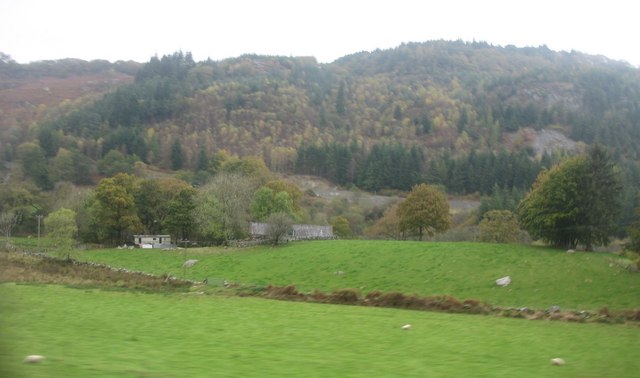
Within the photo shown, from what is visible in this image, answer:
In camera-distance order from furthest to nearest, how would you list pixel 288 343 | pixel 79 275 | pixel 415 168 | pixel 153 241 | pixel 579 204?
pixel 415 168 → pixel 153 241 → pixel 579 204 → pixel 79 275 → pixel 288 343

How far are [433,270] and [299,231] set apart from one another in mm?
37920

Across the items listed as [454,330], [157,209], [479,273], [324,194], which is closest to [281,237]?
[479,273]

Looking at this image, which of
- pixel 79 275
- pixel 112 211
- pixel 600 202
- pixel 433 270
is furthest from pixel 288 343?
pixel 112 211

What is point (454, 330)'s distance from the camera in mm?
18094

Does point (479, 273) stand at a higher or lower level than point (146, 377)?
lower

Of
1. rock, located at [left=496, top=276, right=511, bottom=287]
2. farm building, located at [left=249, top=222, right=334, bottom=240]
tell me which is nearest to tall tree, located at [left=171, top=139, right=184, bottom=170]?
farm building, located at [left=249, top=222, right=334, bottom=240]

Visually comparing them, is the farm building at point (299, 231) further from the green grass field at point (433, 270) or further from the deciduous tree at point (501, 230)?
the deciduous tree at point (501, 230)

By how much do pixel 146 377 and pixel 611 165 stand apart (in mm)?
52841

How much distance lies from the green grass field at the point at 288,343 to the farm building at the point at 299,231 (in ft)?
155

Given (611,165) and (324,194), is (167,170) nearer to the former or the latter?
(324,194)

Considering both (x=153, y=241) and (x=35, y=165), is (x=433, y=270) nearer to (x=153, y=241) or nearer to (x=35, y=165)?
(x=153, y=241)

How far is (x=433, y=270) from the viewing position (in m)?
43.2

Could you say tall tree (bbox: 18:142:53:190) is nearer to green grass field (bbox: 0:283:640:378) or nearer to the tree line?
the tree line

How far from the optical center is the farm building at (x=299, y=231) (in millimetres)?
71750
